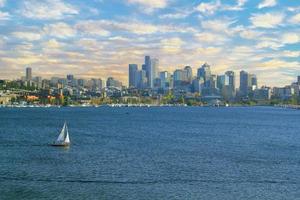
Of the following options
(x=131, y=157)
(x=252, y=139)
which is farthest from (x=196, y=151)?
(x=252, y=139)

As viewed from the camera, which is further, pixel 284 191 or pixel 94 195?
pixel 284 191

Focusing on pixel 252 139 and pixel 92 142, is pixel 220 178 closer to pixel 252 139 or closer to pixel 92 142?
pixel 92 142

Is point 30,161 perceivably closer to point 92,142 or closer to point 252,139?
point 92,142

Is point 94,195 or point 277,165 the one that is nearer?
point 94,195

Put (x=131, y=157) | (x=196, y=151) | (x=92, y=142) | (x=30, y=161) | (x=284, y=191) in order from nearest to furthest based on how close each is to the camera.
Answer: (x=284, y=191) → (x=30, y=161) → (x=131, y=157) → (x=196, y=151) → (x=92, y=142)

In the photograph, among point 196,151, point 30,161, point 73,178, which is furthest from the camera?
point 196,151

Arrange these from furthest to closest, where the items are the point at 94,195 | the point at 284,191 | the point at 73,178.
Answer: the point at 73,178, the point at 284,191, the point at 94,195

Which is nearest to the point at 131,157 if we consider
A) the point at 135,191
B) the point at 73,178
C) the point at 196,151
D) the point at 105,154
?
the point at 105,154

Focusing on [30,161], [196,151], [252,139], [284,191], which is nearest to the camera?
[284,191]
